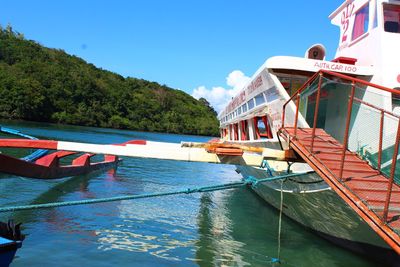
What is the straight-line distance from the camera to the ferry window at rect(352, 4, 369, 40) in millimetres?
8648

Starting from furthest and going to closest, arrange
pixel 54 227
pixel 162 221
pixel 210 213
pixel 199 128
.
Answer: pixel 199 128 → pixel 210 213 → pixel 162 221 → pixel 54 227

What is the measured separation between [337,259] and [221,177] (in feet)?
41.1

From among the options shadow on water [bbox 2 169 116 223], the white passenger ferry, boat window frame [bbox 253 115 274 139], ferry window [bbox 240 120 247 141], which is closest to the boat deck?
the white passenger ferry

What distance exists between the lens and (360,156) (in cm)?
645

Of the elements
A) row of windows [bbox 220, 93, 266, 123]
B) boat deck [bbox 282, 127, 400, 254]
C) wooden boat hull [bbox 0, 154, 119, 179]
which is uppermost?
row of windows [bbox 220, 93, 266, 123]

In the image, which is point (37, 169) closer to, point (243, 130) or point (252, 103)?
point (252, 103)

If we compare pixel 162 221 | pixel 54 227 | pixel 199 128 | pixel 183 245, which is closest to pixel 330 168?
pixel 183 245

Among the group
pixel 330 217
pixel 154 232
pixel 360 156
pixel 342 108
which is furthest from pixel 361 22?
pixel 154 232

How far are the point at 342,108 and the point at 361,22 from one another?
2149 millimetres

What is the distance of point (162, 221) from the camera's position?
882 cm

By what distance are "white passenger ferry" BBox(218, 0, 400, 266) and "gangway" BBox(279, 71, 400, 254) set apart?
22 mm

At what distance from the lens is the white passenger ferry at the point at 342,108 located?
20.8ft

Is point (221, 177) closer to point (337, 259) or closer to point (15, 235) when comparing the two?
point (337, 259)

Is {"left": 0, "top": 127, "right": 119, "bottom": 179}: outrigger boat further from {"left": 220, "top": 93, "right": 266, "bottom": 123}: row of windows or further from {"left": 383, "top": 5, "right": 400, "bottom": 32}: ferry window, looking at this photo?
{"left": 383, "top": 5, "right": 400, "bottom": 32}: ferry window
